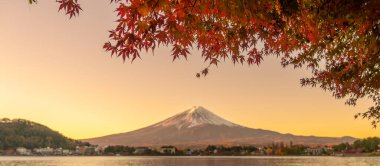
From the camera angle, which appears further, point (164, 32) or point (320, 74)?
point (320, 74)

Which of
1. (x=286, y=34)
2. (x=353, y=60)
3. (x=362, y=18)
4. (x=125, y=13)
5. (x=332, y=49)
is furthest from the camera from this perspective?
(x=353, y=60)

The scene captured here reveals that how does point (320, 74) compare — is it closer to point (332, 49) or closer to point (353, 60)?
point (353, 60)

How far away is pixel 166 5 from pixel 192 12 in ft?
2.35

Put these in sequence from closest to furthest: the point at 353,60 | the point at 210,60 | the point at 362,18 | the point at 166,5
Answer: the point at 166,5 < the point at 362,18 < the point at 210,60 < the point at 353,60

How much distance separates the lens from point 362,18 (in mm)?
7637

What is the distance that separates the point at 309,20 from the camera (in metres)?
7.98

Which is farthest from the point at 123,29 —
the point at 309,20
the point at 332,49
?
the point at 332,49

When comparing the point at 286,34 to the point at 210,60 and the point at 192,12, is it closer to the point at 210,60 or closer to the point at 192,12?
the point at 210,60

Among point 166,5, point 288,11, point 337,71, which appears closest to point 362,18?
point 288,11

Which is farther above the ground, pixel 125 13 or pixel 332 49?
pixel 332 49

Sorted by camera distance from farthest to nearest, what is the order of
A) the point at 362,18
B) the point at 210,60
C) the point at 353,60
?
the point at 353,60, the point at 210,60, the point at 362,18

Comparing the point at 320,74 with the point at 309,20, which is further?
the point at 320,74

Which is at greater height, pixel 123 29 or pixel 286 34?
pixel 286 34

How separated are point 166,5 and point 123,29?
1132 millimetres
